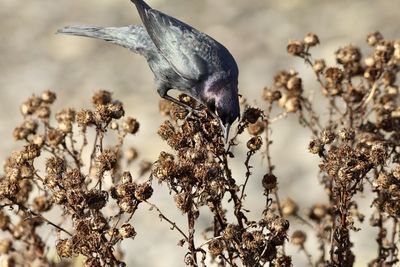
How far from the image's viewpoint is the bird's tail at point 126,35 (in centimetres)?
426

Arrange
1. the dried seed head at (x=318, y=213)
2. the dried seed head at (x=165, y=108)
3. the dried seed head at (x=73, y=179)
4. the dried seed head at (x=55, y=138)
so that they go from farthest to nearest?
the dried seed head at (x=318, y=213), the dried seed head at (x=165, y=108), the dried seed head at (x=55, y=138), the dried seed head at (x=73, y=179)

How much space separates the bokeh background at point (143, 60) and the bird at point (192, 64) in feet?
10.1

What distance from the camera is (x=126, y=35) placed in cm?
438

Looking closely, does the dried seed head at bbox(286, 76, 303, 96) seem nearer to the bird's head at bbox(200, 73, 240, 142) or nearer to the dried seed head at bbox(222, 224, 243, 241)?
the bird's head at bbox(200, 73, 240, 142)

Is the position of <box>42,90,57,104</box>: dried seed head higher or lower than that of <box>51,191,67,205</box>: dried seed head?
higher

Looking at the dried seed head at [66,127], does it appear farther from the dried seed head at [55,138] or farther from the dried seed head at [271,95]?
the dried seed head at [271,95]

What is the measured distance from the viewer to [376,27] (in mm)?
8891

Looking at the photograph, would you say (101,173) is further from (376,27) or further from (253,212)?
(376,27)

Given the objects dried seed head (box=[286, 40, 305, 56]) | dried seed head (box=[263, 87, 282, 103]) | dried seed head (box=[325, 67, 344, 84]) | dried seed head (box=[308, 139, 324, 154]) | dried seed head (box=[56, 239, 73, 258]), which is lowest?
dried seed head (box=[56, 239, 73, 258])

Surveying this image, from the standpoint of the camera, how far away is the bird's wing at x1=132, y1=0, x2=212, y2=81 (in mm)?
3830

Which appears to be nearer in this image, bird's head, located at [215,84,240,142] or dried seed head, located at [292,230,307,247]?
bird's head, located at [215,84,240,142]

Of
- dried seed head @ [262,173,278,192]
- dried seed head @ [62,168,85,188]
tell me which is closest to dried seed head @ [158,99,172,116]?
dried seed head @ [262,173,278,192]

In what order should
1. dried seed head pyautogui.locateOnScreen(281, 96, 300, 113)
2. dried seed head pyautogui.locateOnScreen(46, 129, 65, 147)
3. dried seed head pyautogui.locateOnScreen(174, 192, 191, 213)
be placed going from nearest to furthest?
dried seed head pyautogui.locateOnScreen(174, 192, 191, 213) < dried seed head pyautogui.locateOnScreen(46, 129, 65, 147) < dried seed head pyautogui.locateOnScreen(281, 96, 300, 113)

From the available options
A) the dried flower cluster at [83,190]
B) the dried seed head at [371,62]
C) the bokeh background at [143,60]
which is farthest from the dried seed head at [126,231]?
the bokeh background at [143,60]
